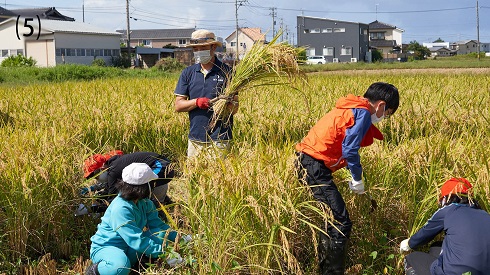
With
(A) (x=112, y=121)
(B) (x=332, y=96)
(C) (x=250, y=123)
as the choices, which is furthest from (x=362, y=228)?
(B) (x=332, y=96)

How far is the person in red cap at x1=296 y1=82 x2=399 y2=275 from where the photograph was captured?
10.2ft

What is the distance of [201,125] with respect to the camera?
14.3 feet

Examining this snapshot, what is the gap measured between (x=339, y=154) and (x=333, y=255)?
22.3 inches

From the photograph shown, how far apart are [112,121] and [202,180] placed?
3593mm

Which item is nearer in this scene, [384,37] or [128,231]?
[128,231]

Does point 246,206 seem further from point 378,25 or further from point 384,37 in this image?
point 384,37

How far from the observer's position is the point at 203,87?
4.36 m

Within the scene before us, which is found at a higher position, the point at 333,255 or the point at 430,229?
the point at 430,229

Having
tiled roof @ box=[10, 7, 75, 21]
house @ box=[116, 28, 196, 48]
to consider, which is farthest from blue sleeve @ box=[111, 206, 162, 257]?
house @ box=[116, 28, 196, 48]

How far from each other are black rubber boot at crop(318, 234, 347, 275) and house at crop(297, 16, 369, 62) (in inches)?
2107

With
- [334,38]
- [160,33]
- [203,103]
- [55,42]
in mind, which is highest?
[160,33]

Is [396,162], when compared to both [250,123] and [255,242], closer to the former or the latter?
[255,242]

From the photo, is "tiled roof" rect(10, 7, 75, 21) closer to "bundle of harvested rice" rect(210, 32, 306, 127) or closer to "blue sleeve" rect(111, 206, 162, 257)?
"bundle of harvested rice" rect(210, 32, 306, 127)

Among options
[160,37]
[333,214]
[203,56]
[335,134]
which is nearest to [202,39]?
[203,56]
